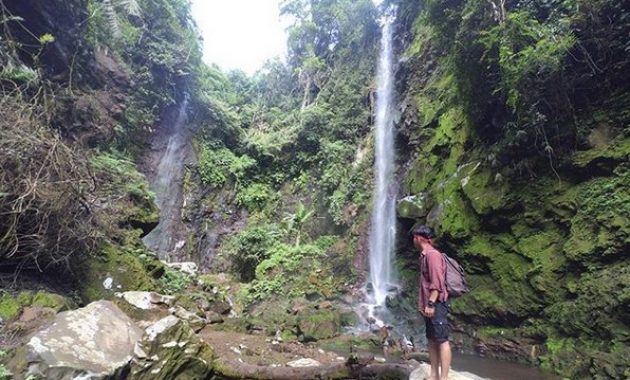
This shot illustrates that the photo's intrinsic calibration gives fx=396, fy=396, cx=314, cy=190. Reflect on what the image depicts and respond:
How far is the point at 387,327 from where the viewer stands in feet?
33.7

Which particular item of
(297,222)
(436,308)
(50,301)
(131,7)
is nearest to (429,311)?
(436,308)

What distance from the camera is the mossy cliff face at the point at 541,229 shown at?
6656 mm

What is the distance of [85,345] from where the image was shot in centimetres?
361

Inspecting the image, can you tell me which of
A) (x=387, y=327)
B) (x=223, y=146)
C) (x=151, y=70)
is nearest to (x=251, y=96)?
(x=223, y=146)

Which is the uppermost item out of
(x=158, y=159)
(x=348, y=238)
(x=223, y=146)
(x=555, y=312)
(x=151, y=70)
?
(x=151, y=70)

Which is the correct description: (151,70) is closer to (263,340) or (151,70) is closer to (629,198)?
(263,340)

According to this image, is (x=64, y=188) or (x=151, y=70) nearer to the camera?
(x=64, y=188)

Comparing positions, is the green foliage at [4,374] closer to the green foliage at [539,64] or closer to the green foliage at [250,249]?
the green foliage at [539,64]

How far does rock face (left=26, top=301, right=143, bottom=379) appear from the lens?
322 cm

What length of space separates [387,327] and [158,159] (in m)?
12.2

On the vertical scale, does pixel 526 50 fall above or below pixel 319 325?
above

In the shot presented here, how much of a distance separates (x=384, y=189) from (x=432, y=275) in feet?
36.8

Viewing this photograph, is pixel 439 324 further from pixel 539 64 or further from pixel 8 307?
pixel 539 64

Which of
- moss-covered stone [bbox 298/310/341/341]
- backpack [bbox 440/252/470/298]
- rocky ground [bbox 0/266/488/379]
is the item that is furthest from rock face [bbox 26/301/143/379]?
moss-covered stone [bbox 298/310/341/341]
